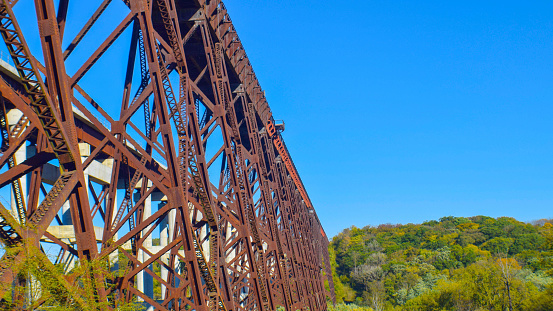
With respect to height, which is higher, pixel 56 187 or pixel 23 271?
pixel 56 187

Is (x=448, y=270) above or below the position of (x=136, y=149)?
below

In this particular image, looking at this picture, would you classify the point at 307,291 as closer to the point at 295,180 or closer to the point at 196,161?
the point at 295,180

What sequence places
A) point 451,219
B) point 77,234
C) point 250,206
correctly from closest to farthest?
point 77,234
point 250,206
point 451,219

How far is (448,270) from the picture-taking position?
59.5 metres

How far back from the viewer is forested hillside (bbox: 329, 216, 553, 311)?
117 feet

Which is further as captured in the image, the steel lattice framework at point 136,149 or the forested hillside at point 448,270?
the forested hillside at point 448,270

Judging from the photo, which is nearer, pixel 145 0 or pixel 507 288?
pixel 145 0

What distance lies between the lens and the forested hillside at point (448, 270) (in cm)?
3559

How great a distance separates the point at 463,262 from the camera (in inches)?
2544

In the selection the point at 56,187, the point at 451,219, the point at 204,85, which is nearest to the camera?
the point at 56,187

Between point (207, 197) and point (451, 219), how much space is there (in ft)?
389

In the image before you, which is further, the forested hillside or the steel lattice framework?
the forested hillside

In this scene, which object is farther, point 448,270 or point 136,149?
point 448,270

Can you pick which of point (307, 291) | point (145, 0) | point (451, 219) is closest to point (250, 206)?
point (145, 0)
